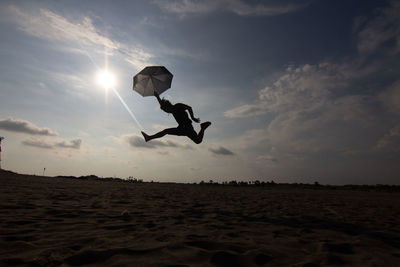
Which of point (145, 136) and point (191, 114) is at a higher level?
point (191, 114)

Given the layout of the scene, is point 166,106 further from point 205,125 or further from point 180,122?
point 205,125

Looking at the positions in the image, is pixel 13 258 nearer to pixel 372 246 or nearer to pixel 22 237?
pixel 22 237

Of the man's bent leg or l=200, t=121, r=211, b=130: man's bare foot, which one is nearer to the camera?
the man's bent leg

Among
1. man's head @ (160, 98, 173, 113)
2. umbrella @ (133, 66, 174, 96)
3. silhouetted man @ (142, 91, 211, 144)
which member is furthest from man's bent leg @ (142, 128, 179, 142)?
umbrella @ (133, 66, 174, 96)

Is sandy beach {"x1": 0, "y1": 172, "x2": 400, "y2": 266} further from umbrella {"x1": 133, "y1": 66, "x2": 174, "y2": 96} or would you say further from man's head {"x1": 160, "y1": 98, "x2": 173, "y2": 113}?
umbrella {"x1": 133, "y1": 66, "x2": 174, "y2": 96}

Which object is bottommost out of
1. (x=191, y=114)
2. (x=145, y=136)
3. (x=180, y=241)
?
(x=180, y=241)

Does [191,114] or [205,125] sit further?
[205,125]

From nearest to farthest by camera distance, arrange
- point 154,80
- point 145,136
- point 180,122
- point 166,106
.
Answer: point 180,122
point 166,106
point 145,136
point 154,80

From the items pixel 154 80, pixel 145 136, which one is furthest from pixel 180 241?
pixel 154 80

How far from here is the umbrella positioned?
9234mm

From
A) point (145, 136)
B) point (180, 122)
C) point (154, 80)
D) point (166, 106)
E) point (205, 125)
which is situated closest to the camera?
point (180, 122)

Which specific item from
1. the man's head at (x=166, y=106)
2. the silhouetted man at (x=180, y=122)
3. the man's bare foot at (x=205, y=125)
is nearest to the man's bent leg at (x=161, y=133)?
the silhouetted man at (x=180, y=122)

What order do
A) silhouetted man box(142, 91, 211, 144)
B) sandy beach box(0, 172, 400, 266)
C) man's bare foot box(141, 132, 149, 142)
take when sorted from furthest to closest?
man's bare foot box(141, 132, 149, 142) < silhouetted man box(142, 91, 211, 144) < sandy beach box(0, 172, 400, 266)

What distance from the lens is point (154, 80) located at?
30.4 feet
